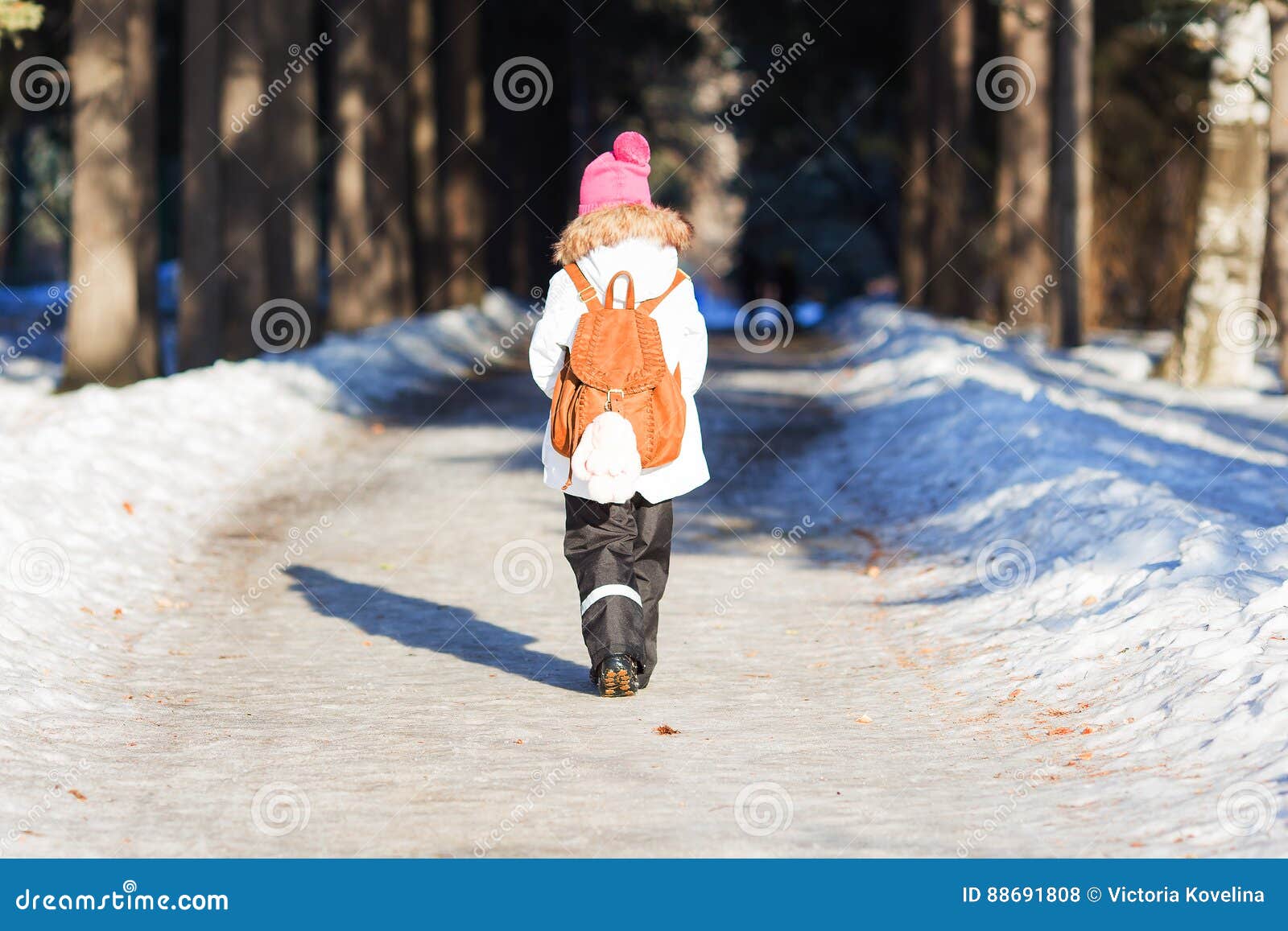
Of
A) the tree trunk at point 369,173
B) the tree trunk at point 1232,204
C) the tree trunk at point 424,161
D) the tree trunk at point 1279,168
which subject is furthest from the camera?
the tree trunk at point 424,161

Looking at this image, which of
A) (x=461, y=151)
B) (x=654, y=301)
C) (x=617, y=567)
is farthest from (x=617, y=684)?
(x=461, y=151)

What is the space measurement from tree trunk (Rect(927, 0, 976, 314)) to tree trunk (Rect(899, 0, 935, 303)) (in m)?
0.78

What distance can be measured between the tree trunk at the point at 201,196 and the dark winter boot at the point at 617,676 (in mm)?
12266

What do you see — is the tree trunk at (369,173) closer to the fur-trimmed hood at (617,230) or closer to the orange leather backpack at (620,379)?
the fur-trimmed hood at (617,230)

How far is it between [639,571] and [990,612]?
2211 millimetres

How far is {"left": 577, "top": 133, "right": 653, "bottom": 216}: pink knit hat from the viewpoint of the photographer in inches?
276

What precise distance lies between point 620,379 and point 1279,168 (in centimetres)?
1180

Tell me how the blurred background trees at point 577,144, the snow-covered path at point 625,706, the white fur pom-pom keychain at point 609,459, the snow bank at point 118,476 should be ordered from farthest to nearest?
1. the blurred background trees at point 577,144
2. the snow bank at point 118,476
3. the white fur pom-pom keychain at point 609,459
4. the snow-covered path at point 625,706

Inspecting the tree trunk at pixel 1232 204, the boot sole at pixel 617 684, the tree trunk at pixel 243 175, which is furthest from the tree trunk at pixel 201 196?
the boot sole at pixel 617 684

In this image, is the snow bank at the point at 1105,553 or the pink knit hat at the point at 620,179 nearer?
the snow bank at the point at 1105,553

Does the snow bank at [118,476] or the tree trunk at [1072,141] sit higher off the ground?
the tree trunk at [1072,141]

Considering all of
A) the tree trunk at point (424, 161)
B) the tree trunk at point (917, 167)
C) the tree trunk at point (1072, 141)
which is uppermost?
the tree trunk at point (917, 167)

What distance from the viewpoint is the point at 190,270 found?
1850 centimetres

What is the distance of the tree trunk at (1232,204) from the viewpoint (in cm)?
1759
